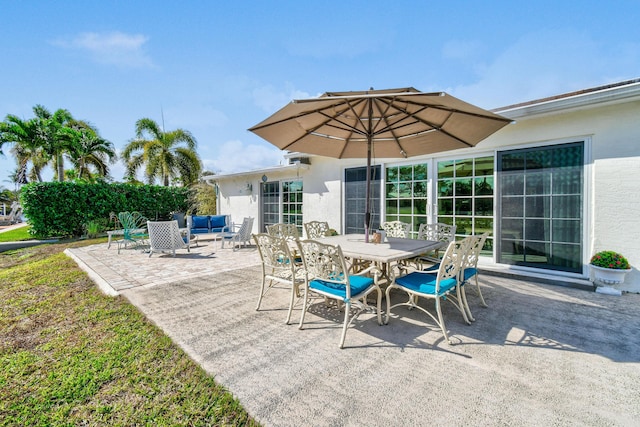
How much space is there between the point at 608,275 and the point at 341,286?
4239 mm

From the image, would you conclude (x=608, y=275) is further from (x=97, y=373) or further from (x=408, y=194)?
(x=97, y=373)

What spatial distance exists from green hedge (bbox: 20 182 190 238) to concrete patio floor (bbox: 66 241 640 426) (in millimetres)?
10059

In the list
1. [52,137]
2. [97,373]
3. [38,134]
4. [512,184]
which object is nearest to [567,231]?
[512,184]

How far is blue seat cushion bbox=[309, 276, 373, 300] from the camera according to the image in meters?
2.94

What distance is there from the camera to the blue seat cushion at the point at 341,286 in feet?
9.63

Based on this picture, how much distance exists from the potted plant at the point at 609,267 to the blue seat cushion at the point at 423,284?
281 cm

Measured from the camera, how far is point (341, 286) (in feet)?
10.0

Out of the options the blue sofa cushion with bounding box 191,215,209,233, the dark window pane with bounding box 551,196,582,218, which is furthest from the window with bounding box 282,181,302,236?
the dark window pane with bounding box 551,196,582,218

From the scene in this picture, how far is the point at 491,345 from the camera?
2727 millimetres

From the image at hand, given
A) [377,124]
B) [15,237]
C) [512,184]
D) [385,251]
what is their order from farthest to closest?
[15,237], [512,184], [377,124], [385,251]

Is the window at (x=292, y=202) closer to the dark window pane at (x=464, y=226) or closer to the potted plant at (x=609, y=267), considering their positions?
the dark window pane at (x=464, y=226)

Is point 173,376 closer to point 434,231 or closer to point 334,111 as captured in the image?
point 334,111

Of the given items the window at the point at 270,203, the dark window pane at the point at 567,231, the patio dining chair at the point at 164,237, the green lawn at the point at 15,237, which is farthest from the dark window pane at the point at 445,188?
the green lawn at the point at 15,237

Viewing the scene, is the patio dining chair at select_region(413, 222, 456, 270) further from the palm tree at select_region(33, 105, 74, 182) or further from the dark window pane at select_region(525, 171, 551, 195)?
the palm tree at select_region(33, 105, 74, 182)
